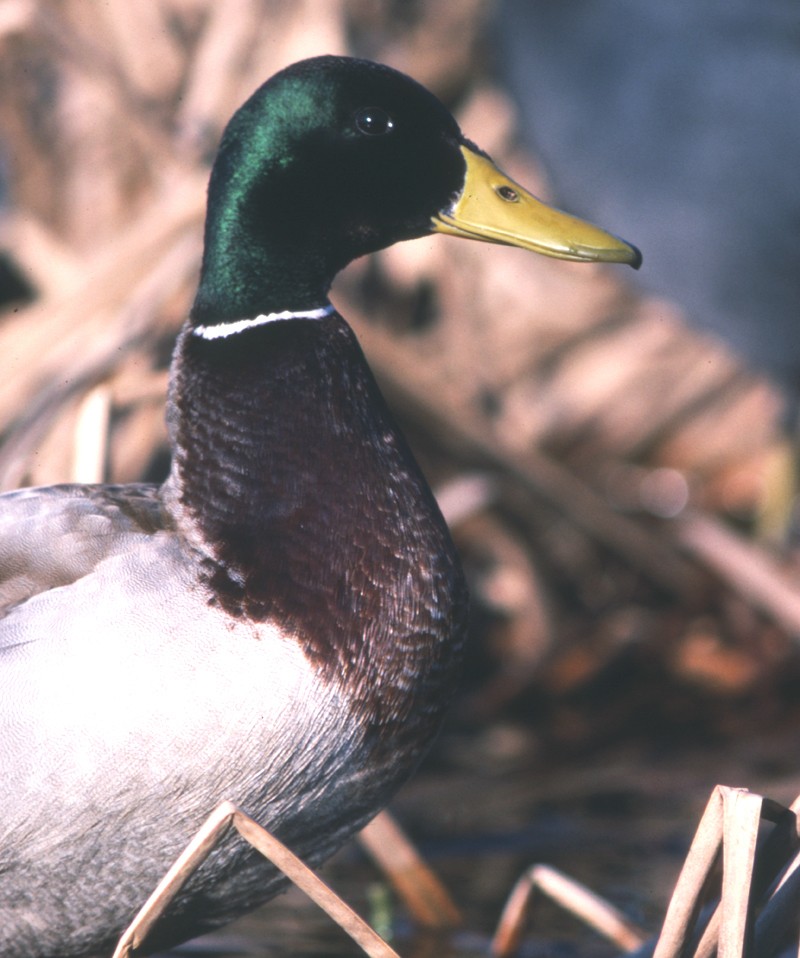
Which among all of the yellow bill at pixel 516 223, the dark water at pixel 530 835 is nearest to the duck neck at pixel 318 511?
the yellow bill at pixel 516 223

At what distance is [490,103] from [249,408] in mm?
3223

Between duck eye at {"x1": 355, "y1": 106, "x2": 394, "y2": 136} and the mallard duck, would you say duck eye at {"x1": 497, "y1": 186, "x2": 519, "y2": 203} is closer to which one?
the mallard duck

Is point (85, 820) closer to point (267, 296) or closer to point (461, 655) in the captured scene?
point (461, 655)

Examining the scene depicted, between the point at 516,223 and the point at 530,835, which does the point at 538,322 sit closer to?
the point at 530,835

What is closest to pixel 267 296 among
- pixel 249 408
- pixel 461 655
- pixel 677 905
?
pixel 249 408

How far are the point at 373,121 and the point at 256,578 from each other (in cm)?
66

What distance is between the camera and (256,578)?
215 centimetres

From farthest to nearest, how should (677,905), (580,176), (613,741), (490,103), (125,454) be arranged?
(490,103) < (580,176) < (613,741) < (125,454) < (677,905)

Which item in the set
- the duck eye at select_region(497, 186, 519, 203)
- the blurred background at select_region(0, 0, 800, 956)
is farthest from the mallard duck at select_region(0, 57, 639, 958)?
the blurred background at select_region(0, 0, 800, 956)

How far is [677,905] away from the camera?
201cm

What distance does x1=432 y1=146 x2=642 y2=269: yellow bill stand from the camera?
7.51ft

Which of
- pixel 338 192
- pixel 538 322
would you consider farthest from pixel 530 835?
pixel 538 322

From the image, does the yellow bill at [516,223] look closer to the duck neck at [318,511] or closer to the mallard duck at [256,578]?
the mallard duck at [256,578]

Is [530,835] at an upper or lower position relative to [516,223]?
lower
